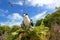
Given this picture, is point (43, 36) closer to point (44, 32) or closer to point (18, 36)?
point (44, 32)

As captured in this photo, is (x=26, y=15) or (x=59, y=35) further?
(x=59, y=35)

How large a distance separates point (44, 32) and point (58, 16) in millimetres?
10944

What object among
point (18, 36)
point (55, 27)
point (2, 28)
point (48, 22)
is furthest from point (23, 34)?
point (2, 28)

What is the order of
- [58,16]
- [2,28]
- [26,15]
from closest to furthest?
[26,15] → [58,16] → [2,28]

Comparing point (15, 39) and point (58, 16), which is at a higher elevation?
point (58, 16)

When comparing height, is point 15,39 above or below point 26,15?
below

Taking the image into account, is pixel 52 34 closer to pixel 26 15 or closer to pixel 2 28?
pixel 26 15

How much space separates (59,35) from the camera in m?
16.0

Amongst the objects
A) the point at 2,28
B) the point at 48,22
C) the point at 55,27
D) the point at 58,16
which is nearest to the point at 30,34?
the point at 55,27

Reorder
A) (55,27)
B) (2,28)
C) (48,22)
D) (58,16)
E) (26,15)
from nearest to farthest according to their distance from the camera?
(26,15)
(55,27)
(48,22)
(58,16)
(2,28)

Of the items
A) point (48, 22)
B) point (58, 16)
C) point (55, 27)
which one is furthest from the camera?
point (58, 16)

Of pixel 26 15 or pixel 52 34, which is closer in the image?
pixel 26 15

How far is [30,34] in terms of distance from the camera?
11109mm

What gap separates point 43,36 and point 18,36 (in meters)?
1.23
